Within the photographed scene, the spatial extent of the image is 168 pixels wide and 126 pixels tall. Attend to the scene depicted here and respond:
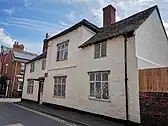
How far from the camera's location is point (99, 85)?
10812 millimetres

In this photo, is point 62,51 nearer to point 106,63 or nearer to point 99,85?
point 106,63

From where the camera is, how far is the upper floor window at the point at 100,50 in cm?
1120

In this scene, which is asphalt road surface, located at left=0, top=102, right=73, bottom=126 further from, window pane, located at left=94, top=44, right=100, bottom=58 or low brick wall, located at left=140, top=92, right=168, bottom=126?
window pane, located at left=94, top=44, right=100, bottom=58

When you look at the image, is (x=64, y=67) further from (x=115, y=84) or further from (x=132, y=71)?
(x=132, y=71)

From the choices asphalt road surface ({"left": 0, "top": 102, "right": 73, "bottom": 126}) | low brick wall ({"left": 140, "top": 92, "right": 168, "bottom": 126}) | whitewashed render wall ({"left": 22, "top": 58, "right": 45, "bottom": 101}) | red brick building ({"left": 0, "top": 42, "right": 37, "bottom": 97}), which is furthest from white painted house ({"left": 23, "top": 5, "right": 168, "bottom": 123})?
red brick building ({"left": 0, "top": 42, "right": 37, "bottom": 97})

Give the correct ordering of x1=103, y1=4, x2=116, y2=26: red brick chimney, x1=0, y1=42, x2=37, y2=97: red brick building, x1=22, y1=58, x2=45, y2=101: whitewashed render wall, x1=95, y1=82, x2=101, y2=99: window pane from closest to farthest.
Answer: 1. x1=95, y1=82, x2=101, y2=99: window pane
2. x1=103, y1=4, x2=116, y2=26: red brick chimney
3. x1=22, y1=58, x2=45, y2=101: whitewashed render wall
4. x1=0, y1=42, x2=37, y2=97: red brick building

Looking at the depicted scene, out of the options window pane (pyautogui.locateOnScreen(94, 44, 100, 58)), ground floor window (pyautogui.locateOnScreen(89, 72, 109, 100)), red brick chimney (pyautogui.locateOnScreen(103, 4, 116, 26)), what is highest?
red brick chimney (pyautogui.locateOnScreen(103, 4, 116, 26))

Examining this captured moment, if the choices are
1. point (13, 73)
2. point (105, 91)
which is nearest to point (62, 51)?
point (105, 91)

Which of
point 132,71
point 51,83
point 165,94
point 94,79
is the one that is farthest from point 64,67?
point 165,94

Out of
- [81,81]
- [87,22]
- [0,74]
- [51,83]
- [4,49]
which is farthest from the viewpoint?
[4,49]

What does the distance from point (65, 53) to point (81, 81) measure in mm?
3797

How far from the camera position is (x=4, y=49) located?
3600 cm

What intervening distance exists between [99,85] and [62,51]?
6.16 meters

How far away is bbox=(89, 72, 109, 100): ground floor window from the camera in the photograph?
410 inches
